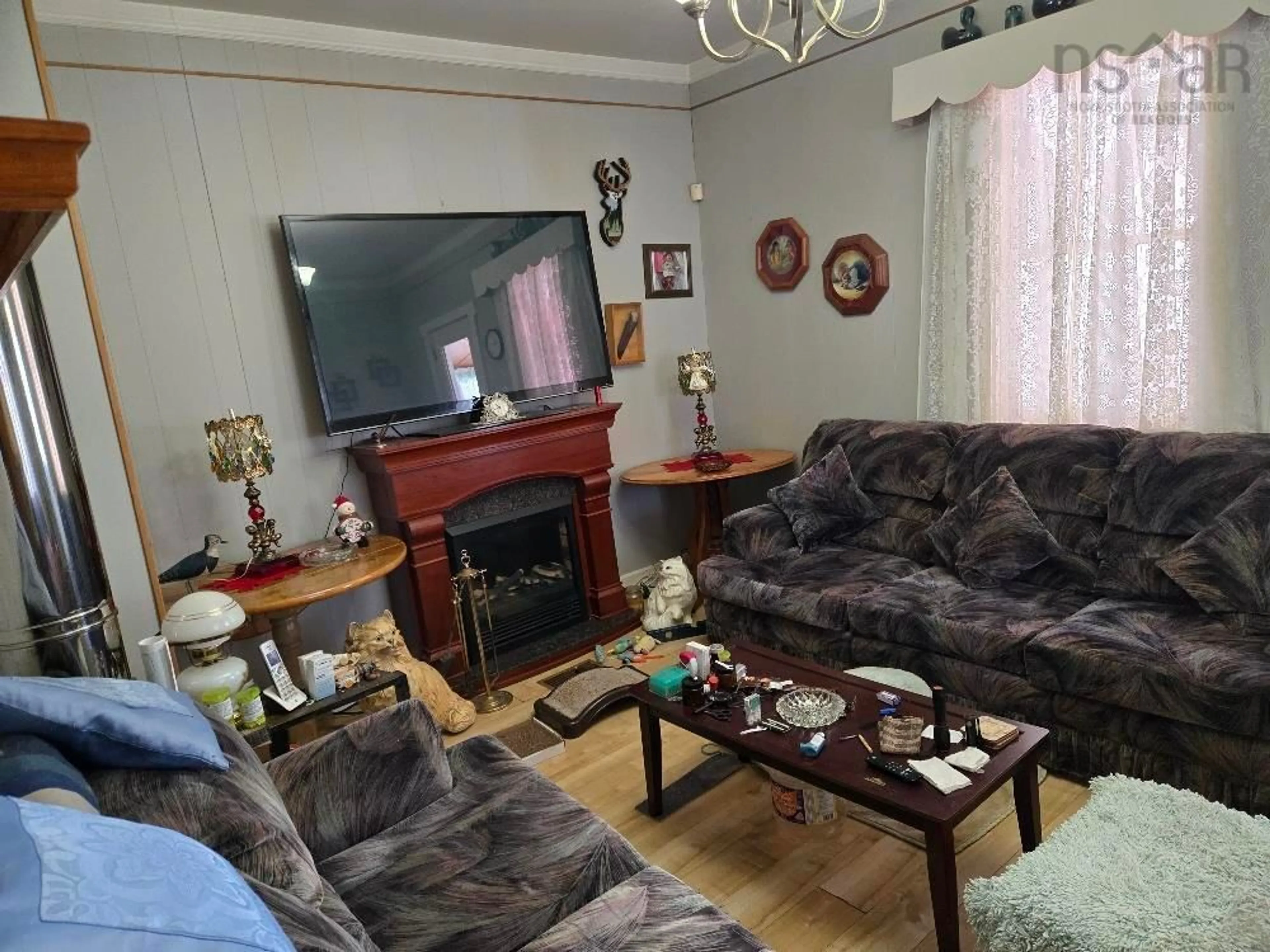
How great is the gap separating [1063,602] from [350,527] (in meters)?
2.54

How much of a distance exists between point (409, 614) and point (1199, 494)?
299 cm

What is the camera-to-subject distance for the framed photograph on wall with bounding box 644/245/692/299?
4.35 metres

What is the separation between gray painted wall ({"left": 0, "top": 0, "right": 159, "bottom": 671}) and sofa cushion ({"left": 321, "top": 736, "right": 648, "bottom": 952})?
3.56ft

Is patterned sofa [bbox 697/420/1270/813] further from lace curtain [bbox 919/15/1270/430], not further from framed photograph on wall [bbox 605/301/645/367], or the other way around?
framed photograph on wall [bbox 605/301/645/367]

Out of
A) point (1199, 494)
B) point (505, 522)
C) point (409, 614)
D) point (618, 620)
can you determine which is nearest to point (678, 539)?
point (618, 620)

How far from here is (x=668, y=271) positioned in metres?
4.43

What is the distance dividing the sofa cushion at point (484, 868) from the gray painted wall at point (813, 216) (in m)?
2.73

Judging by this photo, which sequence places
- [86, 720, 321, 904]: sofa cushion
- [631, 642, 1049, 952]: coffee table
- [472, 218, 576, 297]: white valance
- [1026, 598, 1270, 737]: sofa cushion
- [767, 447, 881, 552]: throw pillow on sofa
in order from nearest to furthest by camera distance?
[86, 720, 321, 904]: sofa cushion
[631, 642, 1049, 952]: coffee table
[1026, 598, 1270, 737]: sofa cushion
[767, 447, 881, 552]: throw pillow on sofa
[472, 218, 576, 297]: white valance

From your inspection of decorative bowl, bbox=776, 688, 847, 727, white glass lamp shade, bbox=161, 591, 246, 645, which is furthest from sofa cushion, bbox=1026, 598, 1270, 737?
white glass lamp shade, bbox=161, 591, 246, 645

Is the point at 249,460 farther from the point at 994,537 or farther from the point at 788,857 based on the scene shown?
the point at 994,537

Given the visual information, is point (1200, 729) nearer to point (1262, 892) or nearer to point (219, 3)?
point (1262, 892)

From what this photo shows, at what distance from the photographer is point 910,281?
3676mm

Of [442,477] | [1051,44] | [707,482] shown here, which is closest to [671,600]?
[707,482]

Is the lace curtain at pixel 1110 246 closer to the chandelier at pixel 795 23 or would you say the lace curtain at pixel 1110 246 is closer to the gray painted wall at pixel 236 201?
the chandelier at pixel 795 23
